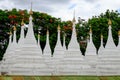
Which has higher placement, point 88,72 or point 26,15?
point 26,15

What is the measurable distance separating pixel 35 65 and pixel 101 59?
7184 mm

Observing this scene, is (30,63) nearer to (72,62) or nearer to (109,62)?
(72,62)

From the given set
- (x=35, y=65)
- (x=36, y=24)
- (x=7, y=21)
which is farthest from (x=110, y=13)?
(x=35, y=65)

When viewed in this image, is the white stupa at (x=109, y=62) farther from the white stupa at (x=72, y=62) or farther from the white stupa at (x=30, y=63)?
the white stupa at (x=30, y=63)

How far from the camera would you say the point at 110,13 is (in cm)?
6931

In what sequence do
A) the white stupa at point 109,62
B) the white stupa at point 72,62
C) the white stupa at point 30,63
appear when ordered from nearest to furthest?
1. the white stupa at point 30,63
2. the white stupa at point 72,62
3. the white stupa at point 109,62

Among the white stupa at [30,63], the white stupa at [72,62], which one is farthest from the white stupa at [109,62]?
the white stupa at [30,63]

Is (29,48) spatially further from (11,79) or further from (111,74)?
(111,74)

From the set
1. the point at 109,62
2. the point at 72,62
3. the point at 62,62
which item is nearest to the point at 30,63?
the point at 62,62

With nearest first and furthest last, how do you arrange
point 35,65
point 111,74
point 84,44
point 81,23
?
point 35,65 → point 111,74 → point 84,44 → point 81,23

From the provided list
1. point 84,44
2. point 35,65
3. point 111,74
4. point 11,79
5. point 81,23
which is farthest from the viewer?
point 81,23

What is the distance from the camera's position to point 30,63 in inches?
1339

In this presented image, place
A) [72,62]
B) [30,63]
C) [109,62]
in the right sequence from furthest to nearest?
[109,62], [72,62], [30,63]

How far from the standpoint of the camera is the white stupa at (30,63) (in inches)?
1325
